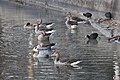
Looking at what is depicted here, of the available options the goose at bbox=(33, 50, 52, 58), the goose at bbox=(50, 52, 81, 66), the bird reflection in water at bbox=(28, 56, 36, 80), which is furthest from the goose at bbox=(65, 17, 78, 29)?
the goose at bbox=(50, 52, 81, 66)

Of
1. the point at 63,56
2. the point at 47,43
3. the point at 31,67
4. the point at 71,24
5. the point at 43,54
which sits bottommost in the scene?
the point at 31,67

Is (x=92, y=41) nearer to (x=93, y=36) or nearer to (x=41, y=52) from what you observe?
(x=93, y=36)

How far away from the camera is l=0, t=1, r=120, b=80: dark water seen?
69.3 ft

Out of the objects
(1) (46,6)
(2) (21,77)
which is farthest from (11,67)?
(1) (46,6)

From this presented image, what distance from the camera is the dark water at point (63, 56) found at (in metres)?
21.1

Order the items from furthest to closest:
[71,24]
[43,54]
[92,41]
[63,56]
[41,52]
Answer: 1. [71,24]
2. [92,41]
3. [63,56]
4. [41,52]
5. [43,54]

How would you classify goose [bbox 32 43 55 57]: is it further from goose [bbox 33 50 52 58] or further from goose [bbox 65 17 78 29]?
goose [bbox 65 17 78 29]

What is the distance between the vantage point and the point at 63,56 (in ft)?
82.3

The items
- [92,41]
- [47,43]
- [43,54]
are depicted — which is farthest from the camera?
[92,41]

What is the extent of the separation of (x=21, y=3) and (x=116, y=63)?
3753cm

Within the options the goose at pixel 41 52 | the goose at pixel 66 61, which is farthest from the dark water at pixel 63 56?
the goose at pixel 41 52

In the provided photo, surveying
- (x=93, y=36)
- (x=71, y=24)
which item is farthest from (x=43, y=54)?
(x=71, y=24)

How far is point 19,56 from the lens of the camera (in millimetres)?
24922

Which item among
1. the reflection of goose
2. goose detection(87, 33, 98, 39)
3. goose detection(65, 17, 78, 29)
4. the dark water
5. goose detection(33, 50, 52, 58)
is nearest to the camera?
the dark water
